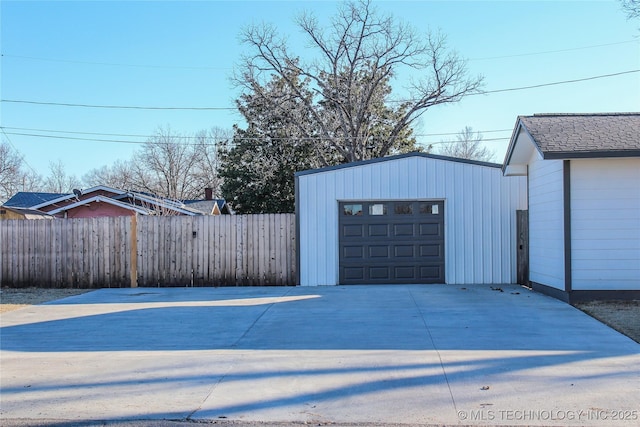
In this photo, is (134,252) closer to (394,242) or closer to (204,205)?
(394,242)

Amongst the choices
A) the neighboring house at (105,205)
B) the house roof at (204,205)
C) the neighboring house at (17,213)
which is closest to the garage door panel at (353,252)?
the neighboring house at (105,205)

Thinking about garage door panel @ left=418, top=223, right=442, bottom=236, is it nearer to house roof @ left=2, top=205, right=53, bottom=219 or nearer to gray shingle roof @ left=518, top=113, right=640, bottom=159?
gray shingle roof @ left=518, top=113, right=640, bottom=159

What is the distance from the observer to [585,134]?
413 inches

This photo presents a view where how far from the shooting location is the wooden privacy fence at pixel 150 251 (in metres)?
14.0

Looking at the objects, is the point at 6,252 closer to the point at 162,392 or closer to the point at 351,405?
the point at 162,392

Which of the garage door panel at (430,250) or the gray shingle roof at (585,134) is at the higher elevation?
the gray shingle roof at (585,134)

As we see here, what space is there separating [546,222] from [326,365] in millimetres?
7159

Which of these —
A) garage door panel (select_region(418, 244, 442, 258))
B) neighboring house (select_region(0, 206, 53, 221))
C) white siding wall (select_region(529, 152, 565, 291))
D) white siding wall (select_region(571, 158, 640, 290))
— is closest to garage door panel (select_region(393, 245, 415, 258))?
garage door panel (select_region(418, 244, 442, 258))

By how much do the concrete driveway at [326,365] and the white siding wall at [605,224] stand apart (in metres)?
0.93

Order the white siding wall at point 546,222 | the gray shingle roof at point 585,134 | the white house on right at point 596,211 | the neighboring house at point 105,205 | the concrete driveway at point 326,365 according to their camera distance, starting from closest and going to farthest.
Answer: the concrete driveway at point 326,365, the gray shingle roof at point 585,134, the white house on right at point 596,211, the white siding wall at point 546,222, the neighboring house at point 105,205

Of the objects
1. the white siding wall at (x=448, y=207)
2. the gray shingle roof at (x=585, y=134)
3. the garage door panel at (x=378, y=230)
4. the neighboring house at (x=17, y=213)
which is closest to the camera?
the gray shingle roof at (x=585, y=134)

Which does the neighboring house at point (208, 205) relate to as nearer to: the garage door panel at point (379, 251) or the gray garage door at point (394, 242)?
the gray garage door at point (394, 242)

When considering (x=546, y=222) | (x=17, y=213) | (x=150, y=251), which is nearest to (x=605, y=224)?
(x=546, y=222)

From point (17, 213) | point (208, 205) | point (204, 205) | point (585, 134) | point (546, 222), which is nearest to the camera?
point (585, 134)
